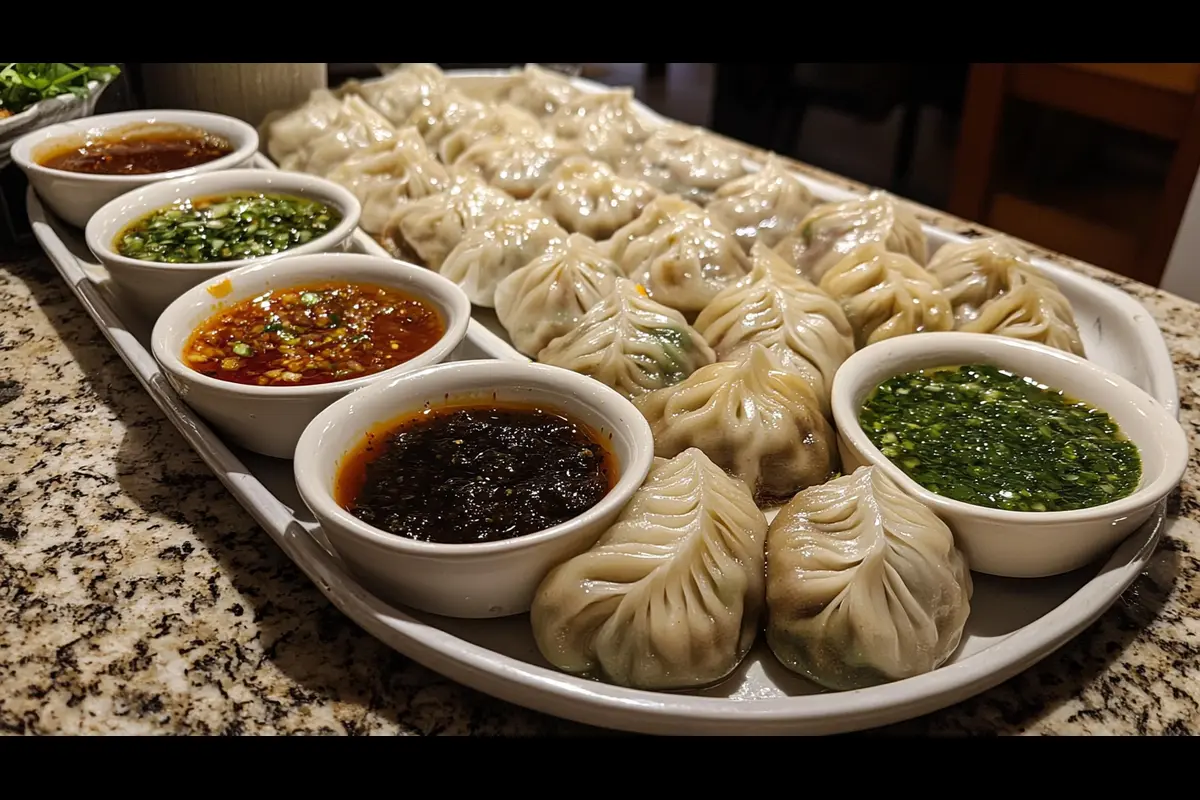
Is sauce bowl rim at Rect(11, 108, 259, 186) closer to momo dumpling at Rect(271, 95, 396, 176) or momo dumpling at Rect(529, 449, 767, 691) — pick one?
momo dumpling at Rect(271, 95, 396, 176)

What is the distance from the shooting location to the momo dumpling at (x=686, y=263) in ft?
8.20

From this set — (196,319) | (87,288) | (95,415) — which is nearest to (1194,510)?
(196,319)

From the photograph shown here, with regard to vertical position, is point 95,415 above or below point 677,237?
below

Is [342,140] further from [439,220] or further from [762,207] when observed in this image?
[762,207]

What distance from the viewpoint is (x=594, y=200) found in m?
2.88

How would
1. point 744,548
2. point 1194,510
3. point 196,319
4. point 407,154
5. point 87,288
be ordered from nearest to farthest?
point 744,548
point 1194,510
point 196,319
point 87,288
point 407,154

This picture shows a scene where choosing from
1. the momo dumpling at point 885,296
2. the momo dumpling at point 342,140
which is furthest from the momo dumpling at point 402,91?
the momo dumpling at point 885,296

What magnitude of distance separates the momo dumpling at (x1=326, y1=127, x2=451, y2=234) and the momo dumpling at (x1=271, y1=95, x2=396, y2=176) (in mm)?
75

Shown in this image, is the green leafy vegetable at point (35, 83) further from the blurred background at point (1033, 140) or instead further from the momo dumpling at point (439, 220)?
the momo dumpling at point (439, 220)

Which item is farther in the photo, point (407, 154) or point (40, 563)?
point (407, 154)

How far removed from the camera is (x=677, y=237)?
100 inches
